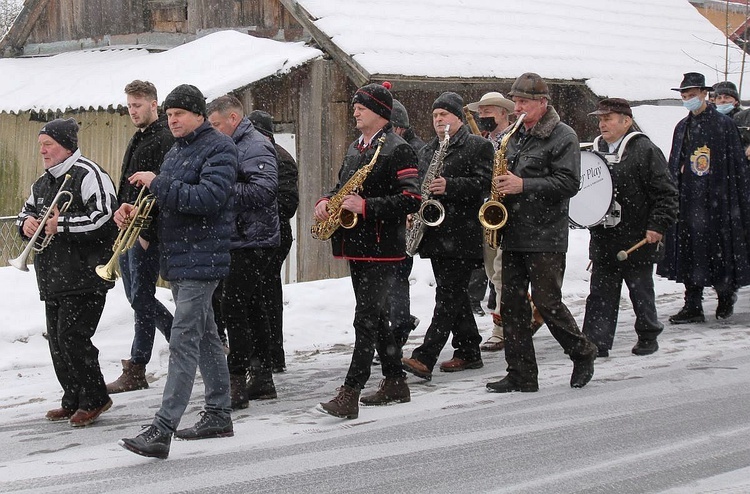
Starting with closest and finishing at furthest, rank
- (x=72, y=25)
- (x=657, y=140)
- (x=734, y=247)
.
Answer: (x=734, y=247)
(x=657, y=140)
(x=72, y=25)

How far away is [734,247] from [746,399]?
358 cm

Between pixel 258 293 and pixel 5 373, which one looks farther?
pixel 5 373

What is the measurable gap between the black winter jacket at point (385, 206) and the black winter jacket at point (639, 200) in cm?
240

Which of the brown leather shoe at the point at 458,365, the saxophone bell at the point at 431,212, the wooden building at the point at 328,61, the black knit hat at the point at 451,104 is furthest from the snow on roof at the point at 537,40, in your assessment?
the brown leather shoe at the point at 458,365

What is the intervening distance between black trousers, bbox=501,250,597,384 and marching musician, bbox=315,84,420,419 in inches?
37.0

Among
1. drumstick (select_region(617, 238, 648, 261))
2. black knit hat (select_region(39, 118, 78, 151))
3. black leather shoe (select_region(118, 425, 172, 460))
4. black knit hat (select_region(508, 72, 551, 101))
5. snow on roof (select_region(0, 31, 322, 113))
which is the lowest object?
black leather shoe (select_region(118, 425, 172, 460))

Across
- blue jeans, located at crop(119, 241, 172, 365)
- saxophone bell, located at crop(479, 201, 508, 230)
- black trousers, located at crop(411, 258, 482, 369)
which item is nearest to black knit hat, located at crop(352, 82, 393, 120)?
saxophone bell, located at crop(479, 201, 508, 230)

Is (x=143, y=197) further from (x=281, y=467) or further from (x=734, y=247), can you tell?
(x=734, y=247)

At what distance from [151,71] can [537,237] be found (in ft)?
29.5

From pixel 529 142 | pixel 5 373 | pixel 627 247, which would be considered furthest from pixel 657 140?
pixel 5 373

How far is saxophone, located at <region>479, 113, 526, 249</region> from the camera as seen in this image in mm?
7828

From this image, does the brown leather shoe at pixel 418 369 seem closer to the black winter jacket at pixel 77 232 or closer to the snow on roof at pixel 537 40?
the black winter jacket at pixel 77 232

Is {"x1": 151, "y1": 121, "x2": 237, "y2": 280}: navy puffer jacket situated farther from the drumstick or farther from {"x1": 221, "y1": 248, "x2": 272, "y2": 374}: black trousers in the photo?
the drumstick

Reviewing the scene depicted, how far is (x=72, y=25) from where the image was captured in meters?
19.5
